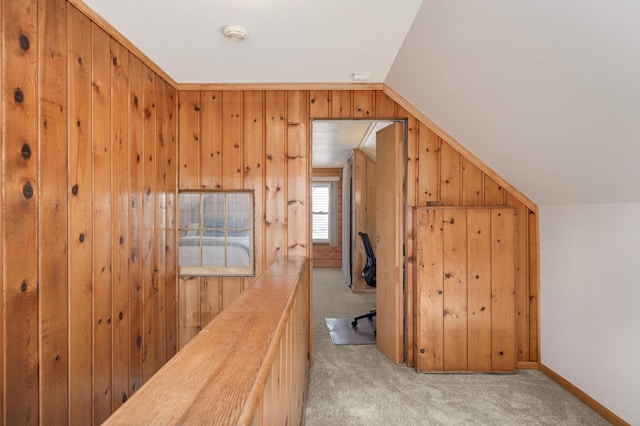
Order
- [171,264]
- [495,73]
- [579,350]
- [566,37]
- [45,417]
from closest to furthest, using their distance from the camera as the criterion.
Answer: [566,37] < [45,417] < [495,73] < [579,350] < [171,264]

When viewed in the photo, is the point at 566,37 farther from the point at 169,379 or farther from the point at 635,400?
the point at 635,400

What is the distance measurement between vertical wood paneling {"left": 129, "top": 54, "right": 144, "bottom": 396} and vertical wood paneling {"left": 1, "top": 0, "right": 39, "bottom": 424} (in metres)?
0.75

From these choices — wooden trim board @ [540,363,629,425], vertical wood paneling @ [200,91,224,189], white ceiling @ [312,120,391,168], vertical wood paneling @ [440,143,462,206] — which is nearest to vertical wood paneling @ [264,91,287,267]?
vertical wood paneling @ [200,91,224,189]

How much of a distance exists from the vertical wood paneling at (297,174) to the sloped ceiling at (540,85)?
0.83 meters

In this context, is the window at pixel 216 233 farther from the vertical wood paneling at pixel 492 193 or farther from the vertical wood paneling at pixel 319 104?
the vertical wood paneling at pixel 492 193

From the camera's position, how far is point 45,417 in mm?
1463

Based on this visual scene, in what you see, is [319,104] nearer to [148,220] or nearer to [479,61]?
[479,61]

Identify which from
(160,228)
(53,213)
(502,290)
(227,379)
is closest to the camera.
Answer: (227,379)

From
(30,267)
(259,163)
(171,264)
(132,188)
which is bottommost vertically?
(171,264)

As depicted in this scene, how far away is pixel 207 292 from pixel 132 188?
44.4 inches

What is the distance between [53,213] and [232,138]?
1578 millimetres

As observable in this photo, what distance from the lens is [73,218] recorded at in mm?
1648

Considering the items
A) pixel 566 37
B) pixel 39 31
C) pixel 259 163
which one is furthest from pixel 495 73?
pixel 39 31

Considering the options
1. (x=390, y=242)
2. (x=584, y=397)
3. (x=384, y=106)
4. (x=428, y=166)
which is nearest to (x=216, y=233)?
(x=390, y=242)
